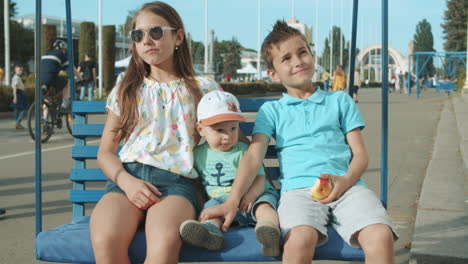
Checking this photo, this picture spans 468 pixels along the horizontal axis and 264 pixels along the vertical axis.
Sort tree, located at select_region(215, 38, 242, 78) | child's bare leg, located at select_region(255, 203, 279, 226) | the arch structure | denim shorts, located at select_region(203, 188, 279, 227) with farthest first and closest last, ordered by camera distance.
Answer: tree, located at select_region(215, 38, 242, 78), the arch structure, denim shorts, located at select_region(203, 188, 279, 227), child's bare leg, located at select_region(255, 203, 279, 226)

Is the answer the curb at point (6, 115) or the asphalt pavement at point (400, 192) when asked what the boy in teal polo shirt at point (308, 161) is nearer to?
the asphalt pavement at point (400, 192)

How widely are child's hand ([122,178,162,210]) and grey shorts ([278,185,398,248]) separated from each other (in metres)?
0.52

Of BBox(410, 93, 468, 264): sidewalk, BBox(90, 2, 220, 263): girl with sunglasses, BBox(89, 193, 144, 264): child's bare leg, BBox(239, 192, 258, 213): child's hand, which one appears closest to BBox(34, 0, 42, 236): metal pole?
BBox(90, 2, 220, 263): girl with sunglasses

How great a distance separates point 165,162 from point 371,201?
0.89 meters

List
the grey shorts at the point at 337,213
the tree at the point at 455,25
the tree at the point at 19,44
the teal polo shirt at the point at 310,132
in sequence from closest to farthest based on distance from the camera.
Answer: the grey shorts at the point at 337,213 → the teal polo shirt at the point at 310,132 → the tree at the point at 19,44 → the tree at the point at 455,25

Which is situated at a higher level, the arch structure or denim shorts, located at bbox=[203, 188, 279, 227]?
the arch structure

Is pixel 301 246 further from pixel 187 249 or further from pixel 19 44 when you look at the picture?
pixel 19 44

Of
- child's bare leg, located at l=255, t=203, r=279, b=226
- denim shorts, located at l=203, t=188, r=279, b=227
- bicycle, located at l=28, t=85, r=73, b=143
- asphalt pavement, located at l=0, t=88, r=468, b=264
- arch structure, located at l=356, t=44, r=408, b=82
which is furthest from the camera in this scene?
arch structure, located at l=356, t=44, r=408, b=82

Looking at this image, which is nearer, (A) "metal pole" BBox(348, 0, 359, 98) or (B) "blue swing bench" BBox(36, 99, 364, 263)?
(B) "blue swing bench" BBox(36, 99, 364, 263)

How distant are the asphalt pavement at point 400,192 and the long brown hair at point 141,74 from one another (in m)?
1.43

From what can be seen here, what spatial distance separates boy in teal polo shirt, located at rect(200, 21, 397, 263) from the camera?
2.39 meters

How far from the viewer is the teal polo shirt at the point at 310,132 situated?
2779 mm

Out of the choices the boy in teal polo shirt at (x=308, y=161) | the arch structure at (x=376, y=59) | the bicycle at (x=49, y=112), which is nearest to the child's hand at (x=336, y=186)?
the boy in teal polo shirt at (x=308, y=161)

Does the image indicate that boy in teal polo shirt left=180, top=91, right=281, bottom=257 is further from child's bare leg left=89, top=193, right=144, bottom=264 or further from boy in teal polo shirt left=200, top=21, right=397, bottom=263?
child's bare leg left=89, top=193, right=144, bottom=264
